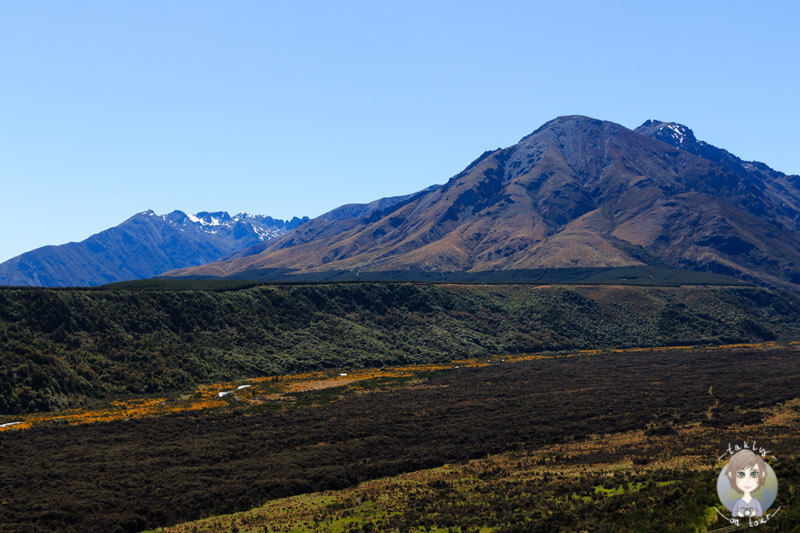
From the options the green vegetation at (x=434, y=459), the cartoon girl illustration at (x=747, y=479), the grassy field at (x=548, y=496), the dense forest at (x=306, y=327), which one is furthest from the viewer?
the dense forest at (x=306, y=327)

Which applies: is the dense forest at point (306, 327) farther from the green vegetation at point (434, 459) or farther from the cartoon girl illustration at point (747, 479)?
the cartoon girl illustration at point (747, 479)

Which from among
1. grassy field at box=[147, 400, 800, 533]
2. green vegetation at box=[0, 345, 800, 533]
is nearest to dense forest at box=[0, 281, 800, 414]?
green vegetation at box=[0, 345, 800, 533]

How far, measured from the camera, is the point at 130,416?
66.0 meters

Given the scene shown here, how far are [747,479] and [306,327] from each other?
383 feet

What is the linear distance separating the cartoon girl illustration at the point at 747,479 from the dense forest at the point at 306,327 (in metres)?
74.7

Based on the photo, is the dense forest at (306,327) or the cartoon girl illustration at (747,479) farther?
the dense forest at (306,327)

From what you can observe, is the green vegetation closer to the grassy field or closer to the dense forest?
the grassy field

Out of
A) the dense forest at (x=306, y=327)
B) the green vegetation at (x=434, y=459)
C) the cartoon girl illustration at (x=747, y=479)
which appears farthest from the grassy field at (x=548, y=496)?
the dense forest at (x=306, y=327)

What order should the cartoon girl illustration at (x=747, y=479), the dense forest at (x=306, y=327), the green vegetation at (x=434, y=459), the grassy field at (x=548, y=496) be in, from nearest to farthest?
the cartoon girl illustration at (x=747, y=479), the grassy field at (x=548, y=496), the green vegetation at (x=434, y=459), the dense forest at (x=306, y=327)

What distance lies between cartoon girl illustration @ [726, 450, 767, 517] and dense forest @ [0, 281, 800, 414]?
7465 centimetres

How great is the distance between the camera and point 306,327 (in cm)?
12631

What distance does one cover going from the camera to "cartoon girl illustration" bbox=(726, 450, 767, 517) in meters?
13.1

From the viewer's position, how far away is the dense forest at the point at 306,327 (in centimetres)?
8081

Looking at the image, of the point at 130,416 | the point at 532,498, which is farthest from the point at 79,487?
the point at 532,498
